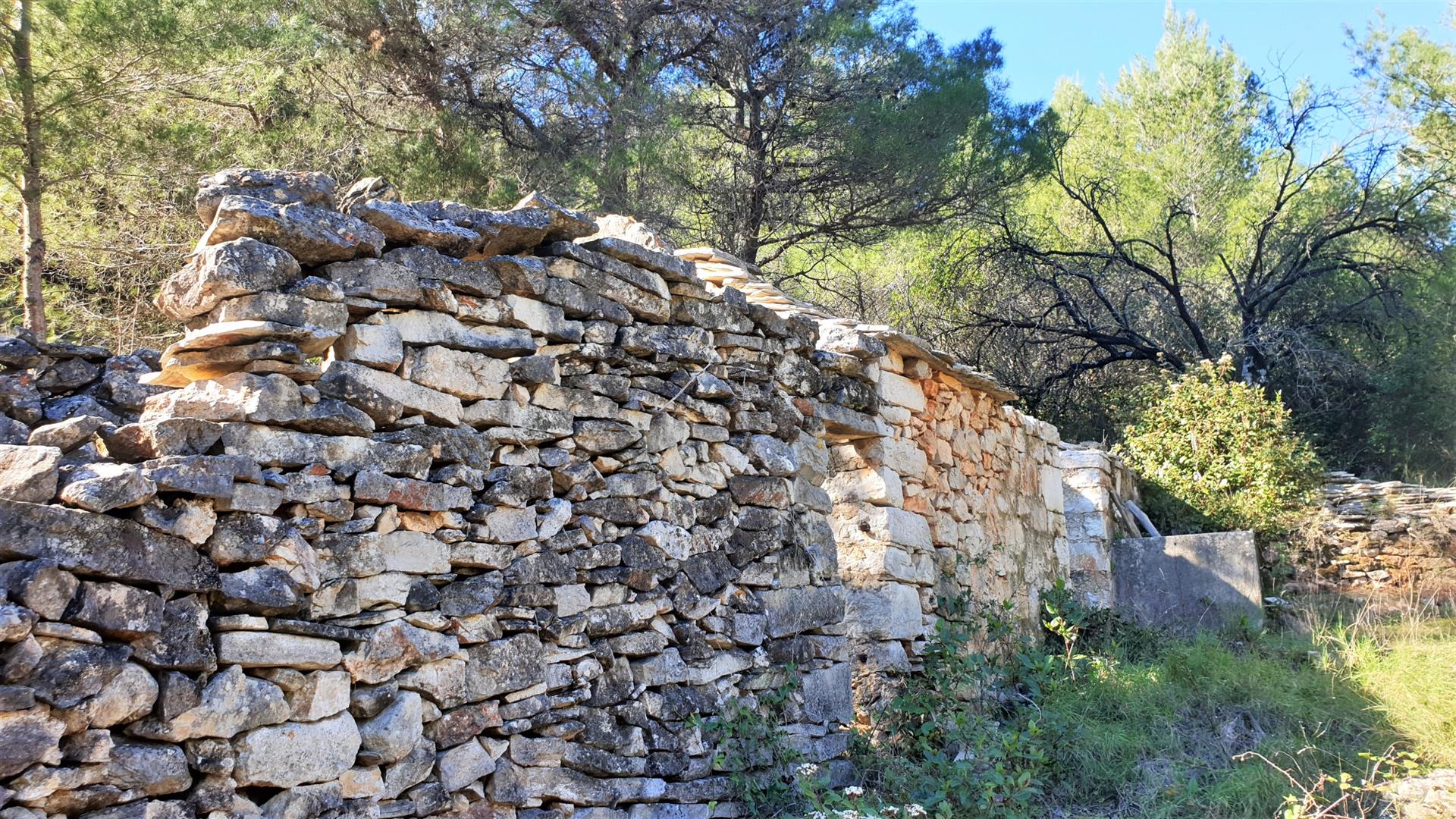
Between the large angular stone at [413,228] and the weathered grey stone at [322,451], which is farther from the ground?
the large angular stone at [413,228]

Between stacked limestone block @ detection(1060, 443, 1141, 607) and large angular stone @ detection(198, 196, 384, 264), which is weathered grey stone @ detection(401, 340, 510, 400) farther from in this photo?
stacked limestone block @ detection(1060, 443, 1141, 607)

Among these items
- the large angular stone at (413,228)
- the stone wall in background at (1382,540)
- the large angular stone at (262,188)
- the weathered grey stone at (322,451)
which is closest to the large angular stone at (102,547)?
the weathered grey stone at (322,451)

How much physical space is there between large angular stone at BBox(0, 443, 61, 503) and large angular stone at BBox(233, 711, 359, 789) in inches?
29.2

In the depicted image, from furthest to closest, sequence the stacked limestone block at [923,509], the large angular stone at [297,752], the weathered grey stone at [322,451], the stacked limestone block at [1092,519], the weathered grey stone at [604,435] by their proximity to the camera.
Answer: the stacked limestone block at [1092,519]
the stacked limestone block at [923,509]
the weathered grey stone at [604,435]
the weathered grey stone at [322,451]
the large angular stone at [297,752]

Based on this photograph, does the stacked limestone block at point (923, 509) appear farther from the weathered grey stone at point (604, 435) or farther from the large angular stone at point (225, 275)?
the large angular stone at point (225, 275)

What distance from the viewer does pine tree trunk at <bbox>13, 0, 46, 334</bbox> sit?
6.07 metres

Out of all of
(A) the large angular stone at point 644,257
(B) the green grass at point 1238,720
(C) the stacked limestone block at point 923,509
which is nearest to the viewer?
(A) the large angular stone at point 644,257

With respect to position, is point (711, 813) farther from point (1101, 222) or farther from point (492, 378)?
point (1101, 222)

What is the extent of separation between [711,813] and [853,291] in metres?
9.21

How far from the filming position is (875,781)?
4.55 metres

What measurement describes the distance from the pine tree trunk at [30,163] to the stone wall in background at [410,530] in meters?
3.16

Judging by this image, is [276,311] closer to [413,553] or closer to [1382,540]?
[413,553]

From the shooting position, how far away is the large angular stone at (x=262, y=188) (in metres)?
3.10

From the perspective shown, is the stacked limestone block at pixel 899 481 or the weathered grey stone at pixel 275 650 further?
the stacked limestone block at pixel 899 481
